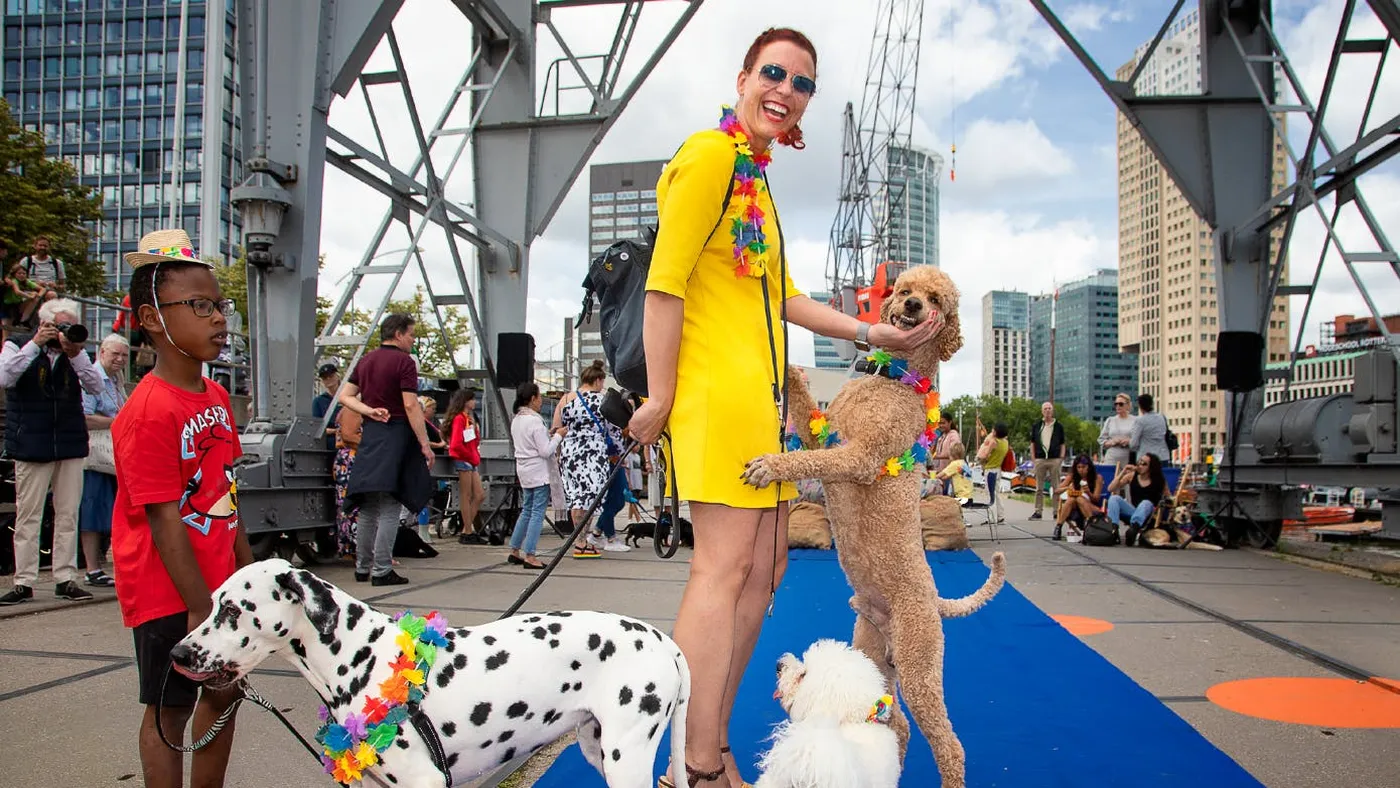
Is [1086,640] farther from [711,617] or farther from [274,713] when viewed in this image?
[274,713]

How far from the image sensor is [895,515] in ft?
8.16

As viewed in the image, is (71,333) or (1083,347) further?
(1083,347)

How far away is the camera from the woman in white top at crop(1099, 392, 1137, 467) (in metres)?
11.6

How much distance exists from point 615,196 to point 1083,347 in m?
83.7

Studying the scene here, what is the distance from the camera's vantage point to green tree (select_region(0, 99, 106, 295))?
24016mm

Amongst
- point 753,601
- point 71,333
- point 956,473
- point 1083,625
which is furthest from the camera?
point 956,473

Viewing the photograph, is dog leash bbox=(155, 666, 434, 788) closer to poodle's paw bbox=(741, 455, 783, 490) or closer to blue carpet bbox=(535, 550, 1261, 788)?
poodle's paw bbox=(741, 455, 783, 490)

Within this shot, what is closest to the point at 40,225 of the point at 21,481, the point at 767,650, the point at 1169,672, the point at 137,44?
the point at 21,481

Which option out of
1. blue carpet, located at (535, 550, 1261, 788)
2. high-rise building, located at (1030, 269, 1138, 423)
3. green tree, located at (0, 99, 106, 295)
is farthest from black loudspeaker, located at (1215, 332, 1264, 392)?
high-rise building, located at (1030, 269, 1138, 423)

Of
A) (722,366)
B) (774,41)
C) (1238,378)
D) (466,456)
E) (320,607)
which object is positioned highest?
(774,41)

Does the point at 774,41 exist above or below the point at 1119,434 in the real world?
above

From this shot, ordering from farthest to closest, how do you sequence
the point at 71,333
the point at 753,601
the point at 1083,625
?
the point at 71,333 → the point at 1083,625 → the point at 753,601

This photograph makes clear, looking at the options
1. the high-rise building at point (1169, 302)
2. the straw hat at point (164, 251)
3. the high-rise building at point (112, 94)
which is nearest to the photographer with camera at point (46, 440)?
the straw hat at point (164, 251)

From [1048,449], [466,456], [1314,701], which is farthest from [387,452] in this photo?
[1048,449]
